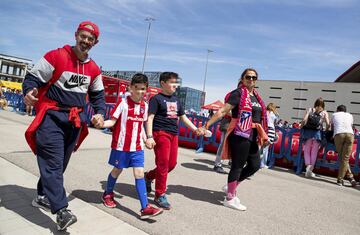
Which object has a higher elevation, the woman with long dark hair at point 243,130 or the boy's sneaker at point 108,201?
the woman with long dark hair at point 243,130

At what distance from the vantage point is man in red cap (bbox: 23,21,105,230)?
2.88 meters

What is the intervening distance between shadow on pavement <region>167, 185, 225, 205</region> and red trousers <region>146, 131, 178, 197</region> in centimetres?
78

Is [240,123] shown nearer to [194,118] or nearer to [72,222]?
[72,222]

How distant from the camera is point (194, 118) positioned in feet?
35.6

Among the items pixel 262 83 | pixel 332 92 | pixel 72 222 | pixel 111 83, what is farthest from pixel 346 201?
pixel 262 83

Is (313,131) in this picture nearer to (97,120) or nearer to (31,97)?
(97,120)

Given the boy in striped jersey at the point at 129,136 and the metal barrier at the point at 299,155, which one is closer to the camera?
the boy in striped jersey at the point at 129,136

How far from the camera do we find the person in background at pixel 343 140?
733cm

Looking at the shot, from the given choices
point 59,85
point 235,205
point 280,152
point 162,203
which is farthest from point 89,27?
point 280,152

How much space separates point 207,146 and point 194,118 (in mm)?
1102

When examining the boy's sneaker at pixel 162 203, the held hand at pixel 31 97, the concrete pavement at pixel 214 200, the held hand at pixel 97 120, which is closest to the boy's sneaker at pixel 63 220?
the concrete pavement at pixel 214 200

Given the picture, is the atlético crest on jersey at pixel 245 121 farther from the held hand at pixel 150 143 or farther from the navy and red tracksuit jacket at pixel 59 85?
the navy and red tracksuit jacket at pixel 59 85

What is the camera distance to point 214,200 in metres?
4.64

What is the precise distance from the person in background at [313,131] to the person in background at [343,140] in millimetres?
426
